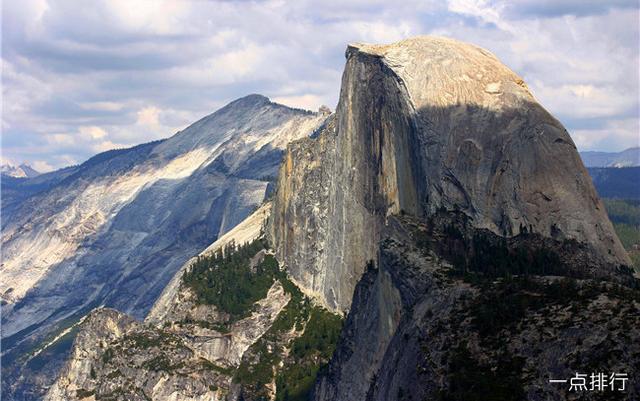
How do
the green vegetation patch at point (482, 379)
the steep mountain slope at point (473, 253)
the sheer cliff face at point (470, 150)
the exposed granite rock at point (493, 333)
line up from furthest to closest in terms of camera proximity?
the sheer cliff face at point (470, 150), the steep mountain slope at point (473, 253), the green vegetation patch at point (482, 379), the exposed granite rock at point (493, 333)

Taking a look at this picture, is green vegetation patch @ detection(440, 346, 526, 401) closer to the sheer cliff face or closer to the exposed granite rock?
the exposed granite rock

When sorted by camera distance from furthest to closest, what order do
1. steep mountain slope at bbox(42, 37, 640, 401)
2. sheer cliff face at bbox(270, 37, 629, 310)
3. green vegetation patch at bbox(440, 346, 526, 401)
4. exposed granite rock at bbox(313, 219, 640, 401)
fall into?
sheer cliff face at bbox(270, 37, 629, 310)
steep mountain slope at bbox(42, 37, 640, 401)
green vegetation patch at bbox(440, 346, 526, 401)
exposed granite rock at bbox(313, 219, 640, 401)

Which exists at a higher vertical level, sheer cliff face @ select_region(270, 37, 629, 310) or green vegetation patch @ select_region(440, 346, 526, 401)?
sheer cliff face @ select_region(270, 37, 629, 310)

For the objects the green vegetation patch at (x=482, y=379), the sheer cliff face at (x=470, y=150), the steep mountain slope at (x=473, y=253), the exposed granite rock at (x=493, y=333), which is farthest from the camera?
the sheer cliff face at (x=470, y=150)

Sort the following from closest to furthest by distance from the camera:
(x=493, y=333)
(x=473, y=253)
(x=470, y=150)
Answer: (x=493, y=333)
(x=473, y=253)
(x=470, y=150)

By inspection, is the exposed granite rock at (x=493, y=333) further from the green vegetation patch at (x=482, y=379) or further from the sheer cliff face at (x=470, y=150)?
the sheer cliff face at (x=470, y=150)

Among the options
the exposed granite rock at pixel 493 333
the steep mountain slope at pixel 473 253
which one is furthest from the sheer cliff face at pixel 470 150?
the exposed granite rock at pixel 493 333

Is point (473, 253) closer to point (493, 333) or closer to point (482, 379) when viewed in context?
point (493, 333)

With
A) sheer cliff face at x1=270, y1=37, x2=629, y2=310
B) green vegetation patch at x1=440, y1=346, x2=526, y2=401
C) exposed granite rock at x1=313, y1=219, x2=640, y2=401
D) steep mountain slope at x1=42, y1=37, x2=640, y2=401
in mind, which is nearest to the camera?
exposed granite rock at x1=313, y1=219, x2=640, y2=401

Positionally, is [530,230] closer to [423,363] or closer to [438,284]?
[438,284]

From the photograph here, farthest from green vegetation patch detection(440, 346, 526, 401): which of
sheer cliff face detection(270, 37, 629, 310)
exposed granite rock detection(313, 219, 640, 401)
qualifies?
sheer cliff face detection(270, 37, 629, 310)

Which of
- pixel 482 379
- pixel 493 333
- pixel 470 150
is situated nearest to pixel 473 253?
pixel 470 150

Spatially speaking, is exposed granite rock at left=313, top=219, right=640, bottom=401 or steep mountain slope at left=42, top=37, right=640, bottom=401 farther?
steep mountain slope at left=42, top=37, right=640, bottom=401
